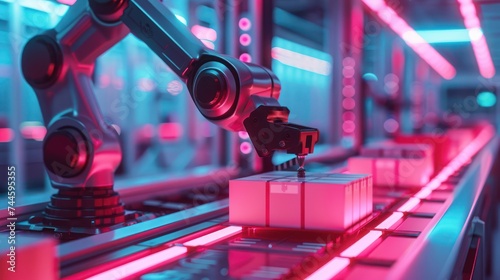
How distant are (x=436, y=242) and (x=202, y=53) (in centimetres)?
84

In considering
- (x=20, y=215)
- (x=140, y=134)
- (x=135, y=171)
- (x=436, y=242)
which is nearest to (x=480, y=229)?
(x=436, y=242)

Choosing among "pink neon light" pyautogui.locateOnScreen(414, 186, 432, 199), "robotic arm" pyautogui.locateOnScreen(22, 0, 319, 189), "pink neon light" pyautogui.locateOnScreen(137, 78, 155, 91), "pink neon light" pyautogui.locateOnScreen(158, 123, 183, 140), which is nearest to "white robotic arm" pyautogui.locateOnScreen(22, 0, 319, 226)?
"robotic arm" pyautogui.locateOnScreen(22, 0, 319, 189)

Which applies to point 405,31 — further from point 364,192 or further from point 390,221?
point 364,192

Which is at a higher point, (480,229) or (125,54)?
(125,54)

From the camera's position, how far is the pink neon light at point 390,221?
1.90 meters

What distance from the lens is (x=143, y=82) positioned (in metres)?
6.77

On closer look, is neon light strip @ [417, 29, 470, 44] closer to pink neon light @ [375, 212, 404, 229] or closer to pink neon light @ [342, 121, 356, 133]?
pink neon light @ [342, 121, 356, 133]

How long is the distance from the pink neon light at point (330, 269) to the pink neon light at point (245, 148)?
316 cm

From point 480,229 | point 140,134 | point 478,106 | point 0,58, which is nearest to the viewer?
point 480,229

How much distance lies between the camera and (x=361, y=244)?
165 cm

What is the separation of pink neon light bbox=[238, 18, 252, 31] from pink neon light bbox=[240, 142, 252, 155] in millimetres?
922

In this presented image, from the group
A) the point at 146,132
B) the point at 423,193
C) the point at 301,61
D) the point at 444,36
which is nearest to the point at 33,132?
the point at 146,132

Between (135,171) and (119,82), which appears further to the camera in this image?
(135,171)

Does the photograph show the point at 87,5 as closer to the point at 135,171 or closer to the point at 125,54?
the point at 125,54
